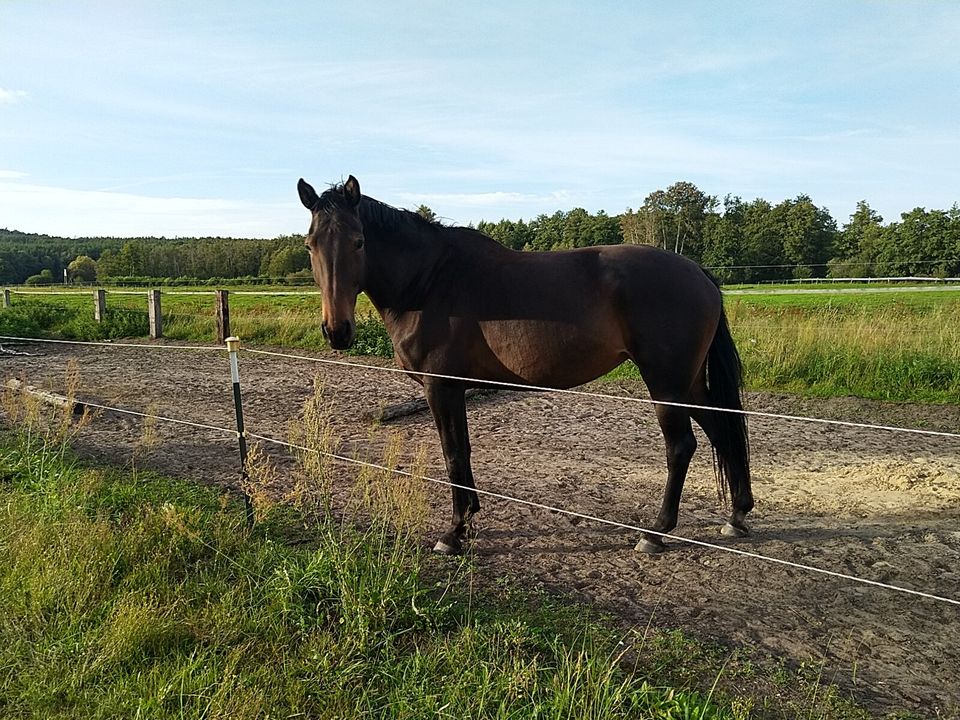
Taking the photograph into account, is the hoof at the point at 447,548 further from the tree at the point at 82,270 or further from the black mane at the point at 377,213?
the tree at the point at 82,270

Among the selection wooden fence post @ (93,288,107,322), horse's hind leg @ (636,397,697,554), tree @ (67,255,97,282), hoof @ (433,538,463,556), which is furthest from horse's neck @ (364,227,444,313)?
tree @ (67,255,97,282)

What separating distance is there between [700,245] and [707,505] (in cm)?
4198

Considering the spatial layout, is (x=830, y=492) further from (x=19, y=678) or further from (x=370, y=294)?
(x=19, y=678)

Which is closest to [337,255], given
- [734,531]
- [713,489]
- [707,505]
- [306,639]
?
[306,639]

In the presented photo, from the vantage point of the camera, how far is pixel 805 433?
261 inches

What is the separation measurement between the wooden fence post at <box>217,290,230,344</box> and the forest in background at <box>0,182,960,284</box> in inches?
817

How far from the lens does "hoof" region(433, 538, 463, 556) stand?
3750 millimetres

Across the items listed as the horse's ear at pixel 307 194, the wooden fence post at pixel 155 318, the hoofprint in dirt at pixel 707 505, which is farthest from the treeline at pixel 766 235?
the horse's ear at pixel 307 194

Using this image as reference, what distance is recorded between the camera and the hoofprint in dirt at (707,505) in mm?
2898

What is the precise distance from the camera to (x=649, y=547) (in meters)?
3.83

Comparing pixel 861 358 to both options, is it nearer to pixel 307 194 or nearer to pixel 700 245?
pixel 307 194

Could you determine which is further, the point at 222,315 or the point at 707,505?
the point at 222,315

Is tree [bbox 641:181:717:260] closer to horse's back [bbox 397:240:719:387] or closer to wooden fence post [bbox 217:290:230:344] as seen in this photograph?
wooden fence post [bbox 217:290:230:344]

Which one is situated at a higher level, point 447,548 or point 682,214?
point 682,214
